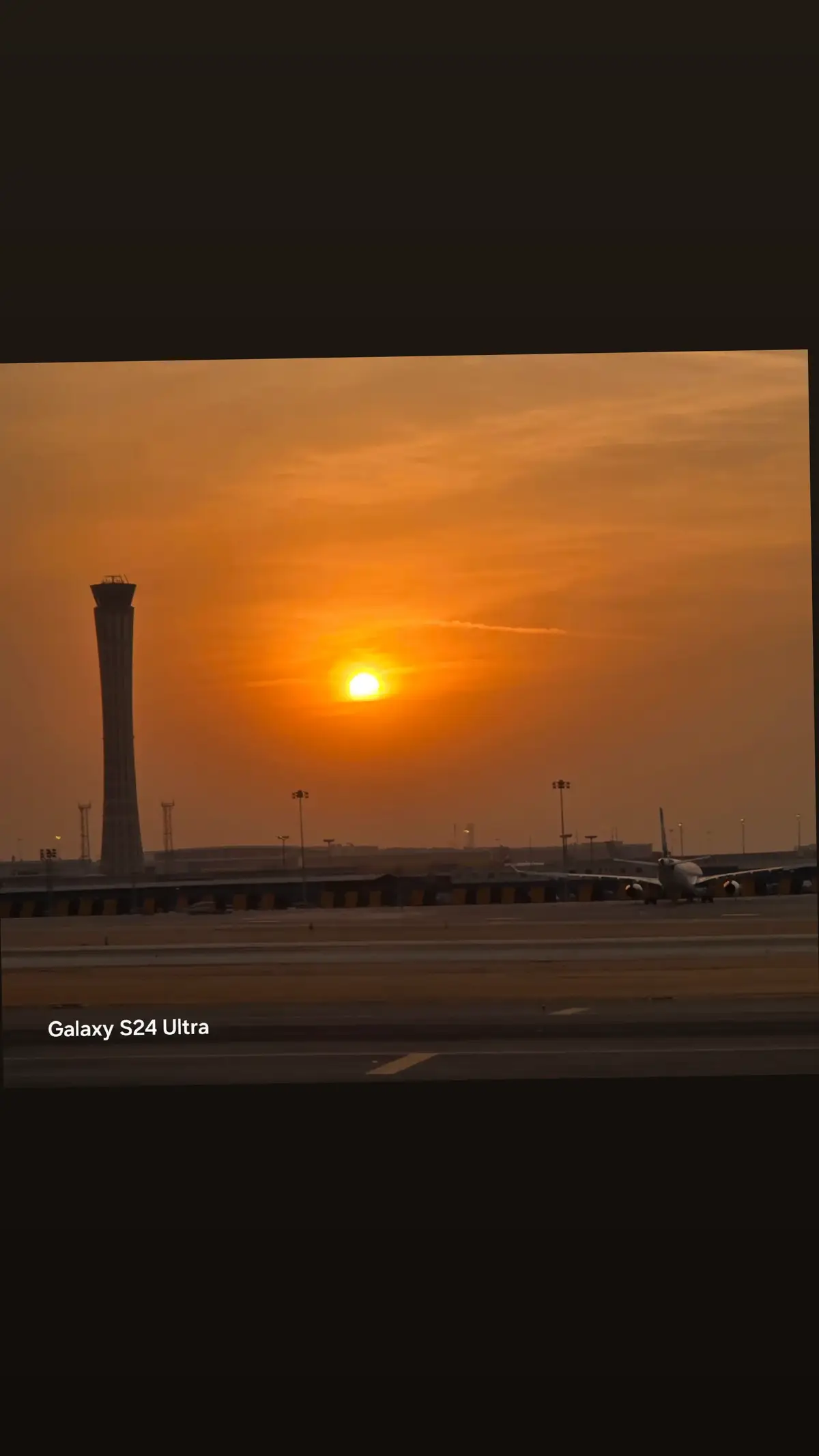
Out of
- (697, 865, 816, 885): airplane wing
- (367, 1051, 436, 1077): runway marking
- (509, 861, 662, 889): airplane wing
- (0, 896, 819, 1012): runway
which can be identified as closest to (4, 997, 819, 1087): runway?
(367, 1051, 436, 1077): runway marking

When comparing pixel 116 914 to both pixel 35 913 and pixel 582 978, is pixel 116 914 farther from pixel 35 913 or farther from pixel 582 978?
pixel 582 978

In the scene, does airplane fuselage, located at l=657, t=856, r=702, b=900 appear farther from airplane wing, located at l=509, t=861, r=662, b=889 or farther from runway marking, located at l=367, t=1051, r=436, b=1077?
runway marking, located at l=367, t=1051, r=436, b=1077

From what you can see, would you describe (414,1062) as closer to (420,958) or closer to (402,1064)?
(402,1064)

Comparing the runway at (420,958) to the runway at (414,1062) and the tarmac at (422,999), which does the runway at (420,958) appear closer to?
the tarmac at (422,999)

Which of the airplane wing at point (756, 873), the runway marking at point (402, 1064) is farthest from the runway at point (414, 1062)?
the airplane wing at point (756, 873)

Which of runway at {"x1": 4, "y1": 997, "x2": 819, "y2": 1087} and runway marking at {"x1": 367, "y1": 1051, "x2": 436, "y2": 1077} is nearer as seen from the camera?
runway at {"x1": 4, "y1": 997, "x2": 819, "y2": 1087}

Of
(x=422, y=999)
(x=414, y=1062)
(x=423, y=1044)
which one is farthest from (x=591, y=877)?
(x=414, y=1062)

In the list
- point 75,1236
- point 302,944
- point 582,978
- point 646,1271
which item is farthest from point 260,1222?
point 302,944
